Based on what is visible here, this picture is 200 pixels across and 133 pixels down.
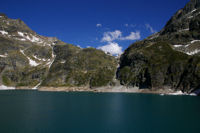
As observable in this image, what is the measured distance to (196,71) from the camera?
16400 cm

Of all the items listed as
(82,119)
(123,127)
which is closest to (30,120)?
(82,119)

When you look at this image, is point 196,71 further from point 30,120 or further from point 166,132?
point 30,120

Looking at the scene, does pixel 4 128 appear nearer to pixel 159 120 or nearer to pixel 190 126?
pixel 159 120

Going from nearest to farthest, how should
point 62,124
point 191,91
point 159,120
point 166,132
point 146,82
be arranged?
point 166,132
point 62,124
point 159,120
point 191,91
point 146,82

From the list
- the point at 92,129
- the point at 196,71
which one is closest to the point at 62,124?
the point at 92,129

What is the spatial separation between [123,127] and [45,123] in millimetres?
24443

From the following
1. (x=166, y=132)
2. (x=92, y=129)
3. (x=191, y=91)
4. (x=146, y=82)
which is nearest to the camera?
(x=166, y=132)

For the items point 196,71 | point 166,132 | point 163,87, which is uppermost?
point 196,71

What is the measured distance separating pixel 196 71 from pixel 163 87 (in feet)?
110

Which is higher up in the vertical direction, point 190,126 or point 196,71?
point 196,71

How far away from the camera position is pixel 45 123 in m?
57.8

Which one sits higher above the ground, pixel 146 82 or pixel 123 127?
pixel 146 82

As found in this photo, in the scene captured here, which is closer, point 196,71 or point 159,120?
point 159,120

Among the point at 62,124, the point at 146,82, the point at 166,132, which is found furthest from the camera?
the point at 146,82
